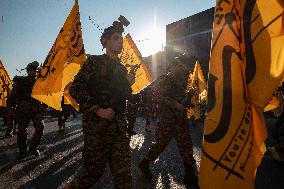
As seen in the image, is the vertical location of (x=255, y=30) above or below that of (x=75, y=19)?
below

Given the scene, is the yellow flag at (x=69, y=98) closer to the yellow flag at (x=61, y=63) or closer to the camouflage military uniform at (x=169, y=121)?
the yellow flag at (x=61, y=63)

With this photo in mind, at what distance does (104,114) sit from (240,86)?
4.71 ft

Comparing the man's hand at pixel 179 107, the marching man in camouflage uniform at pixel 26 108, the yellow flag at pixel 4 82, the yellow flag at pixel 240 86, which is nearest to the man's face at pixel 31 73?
the marching man in camouflage uniform at pixel 26 108

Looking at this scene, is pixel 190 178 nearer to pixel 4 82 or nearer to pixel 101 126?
pixel 101 126

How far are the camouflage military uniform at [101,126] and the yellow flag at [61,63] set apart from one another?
2188 mm

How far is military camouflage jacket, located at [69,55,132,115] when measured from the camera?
373 cm

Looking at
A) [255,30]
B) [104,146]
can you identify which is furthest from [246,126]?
[104,146]

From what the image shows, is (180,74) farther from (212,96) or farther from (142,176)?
(212,96)

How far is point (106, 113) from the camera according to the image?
3.60 metres

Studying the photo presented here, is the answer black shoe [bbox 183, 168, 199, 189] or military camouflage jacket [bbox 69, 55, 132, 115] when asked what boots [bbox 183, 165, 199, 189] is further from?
military camouflage jacket [bbox 69, 55, 132, 115]

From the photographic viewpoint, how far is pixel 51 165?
305 inches

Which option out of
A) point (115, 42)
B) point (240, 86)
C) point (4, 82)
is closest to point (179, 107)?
point (115, 42)

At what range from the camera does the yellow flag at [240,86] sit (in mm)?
2551

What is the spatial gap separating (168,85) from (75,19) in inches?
76.3
